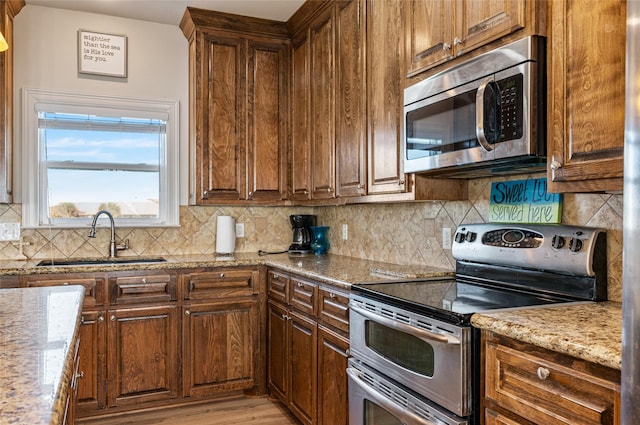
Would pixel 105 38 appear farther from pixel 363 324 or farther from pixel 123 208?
pixel 363 324

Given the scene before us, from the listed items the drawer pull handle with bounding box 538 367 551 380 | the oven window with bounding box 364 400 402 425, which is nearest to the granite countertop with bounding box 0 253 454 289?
the oven window with bounding box 364 400 402 425

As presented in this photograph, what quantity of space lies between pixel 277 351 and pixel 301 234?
97cm

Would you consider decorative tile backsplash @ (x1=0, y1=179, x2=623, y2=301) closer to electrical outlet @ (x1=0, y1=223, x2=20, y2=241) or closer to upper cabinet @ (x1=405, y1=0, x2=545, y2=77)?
electrical outlet @ (x1=0, y1=223, x2=20, y2=241)

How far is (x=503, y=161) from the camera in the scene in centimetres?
179

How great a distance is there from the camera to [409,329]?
5.78ft

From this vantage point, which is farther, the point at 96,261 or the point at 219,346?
the point at 96,261

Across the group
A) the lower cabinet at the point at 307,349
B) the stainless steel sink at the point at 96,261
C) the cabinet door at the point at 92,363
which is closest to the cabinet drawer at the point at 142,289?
the cabinet door at the point at 92,363

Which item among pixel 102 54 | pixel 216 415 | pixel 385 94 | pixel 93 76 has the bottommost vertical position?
A: pixel 216 415

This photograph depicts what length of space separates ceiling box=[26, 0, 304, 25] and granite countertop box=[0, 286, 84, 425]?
2.26 meters

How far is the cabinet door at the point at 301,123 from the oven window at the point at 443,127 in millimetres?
1290

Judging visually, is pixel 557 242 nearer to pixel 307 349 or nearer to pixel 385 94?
pixel 385 94

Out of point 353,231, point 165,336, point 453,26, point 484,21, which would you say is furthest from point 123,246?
point 484,21

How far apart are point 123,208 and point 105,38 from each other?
120 centimetres

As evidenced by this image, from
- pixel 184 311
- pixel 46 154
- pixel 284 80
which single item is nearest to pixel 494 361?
pixel 184 311
